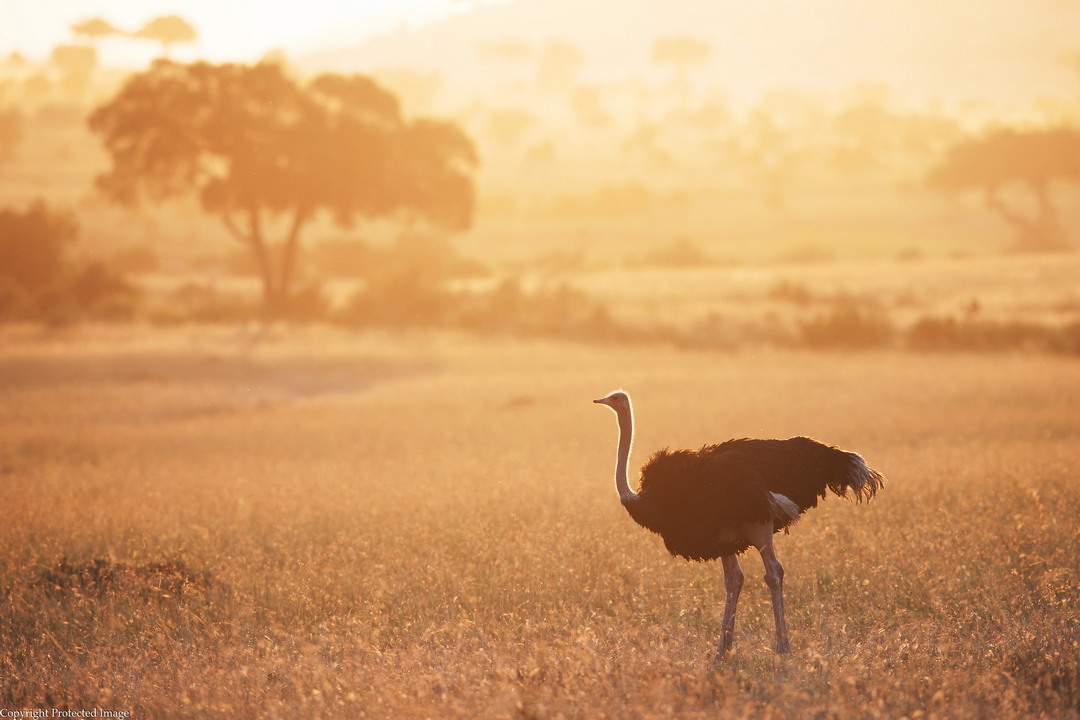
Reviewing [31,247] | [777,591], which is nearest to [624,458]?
[777,591]

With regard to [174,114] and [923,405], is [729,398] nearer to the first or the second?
[923,405]

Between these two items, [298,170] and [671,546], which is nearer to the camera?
[671,546]

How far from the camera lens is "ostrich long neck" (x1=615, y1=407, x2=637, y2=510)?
7953mm

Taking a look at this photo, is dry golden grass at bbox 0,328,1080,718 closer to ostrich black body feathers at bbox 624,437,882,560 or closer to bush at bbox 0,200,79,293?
ostrich black body feathers at bbox 624,437,882,560

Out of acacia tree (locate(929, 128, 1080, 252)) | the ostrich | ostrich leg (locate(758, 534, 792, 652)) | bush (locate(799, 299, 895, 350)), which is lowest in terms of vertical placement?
ostrich leg (locate(758, 534, 792, 652))

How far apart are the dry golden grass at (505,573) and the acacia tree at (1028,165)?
52.8 meters

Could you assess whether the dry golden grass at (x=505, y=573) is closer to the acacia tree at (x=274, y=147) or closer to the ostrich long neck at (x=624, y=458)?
the ostrich long neck at (x=624, y=458)

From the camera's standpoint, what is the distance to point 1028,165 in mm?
68438

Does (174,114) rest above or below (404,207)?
above

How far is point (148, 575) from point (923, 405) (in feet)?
50.0

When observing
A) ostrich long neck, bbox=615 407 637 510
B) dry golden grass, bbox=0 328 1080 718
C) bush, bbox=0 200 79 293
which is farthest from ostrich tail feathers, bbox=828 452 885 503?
bush, bbox=0 200 79 293

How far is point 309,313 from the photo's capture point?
4159 centimetres

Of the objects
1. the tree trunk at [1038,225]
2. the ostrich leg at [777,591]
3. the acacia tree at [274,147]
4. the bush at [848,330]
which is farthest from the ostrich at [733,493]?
the tree trunk at [1038,225]

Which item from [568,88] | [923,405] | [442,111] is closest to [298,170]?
[923,405]
